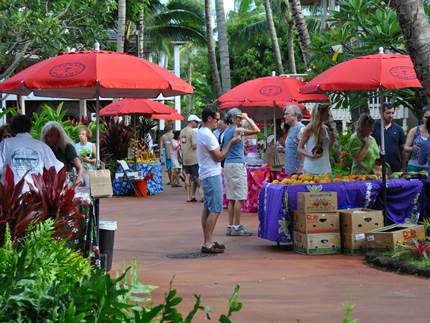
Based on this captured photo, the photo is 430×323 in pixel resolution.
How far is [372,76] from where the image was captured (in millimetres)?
10430

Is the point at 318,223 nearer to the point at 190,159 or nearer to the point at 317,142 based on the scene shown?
the point at 317,142

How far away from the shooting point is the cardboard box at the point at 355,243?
33.4 ft

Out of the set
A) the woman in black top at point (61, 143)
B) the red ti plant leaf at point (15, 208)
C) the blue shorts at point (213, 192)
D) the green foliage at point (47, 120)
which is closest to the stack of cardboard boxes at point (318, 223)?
the blue shorts at point (213, 192)

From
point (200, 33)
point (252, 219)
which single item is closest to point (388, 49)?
point (252, 219)

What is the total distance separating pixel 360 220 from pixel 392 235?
529 millimetres

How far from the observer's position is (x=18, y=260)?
4.04 meters

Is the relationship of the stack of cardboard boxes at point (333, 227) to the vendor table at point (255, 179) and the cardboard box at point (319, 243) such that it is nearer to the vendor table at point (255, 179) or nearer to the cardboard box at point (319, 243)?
the cardboard box at point (319, 243)

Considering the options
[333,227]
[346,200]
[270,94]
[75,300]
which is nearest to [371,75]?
[346,200]

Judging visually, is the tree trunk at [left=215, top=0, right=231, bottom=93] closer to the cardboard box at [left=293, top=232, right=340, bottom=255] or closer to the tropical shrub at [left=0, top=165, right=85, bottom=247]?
the cardboard box at [left=293, top=232, right=340, bottom=255]

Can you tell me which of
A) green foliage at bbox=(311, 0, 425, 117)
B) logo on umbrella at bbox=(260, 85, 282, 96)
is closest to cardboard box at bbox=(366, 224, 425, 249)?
green foliage at bbox=(311, 0, 425, 117)

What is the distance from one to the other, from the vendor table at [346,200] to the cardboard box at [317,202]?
0.53 ft

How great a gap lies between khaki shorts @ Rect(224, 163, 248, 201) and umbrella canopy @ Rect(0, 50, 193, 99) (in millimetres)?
2818

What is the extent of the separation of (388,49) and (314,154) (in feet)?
15.0

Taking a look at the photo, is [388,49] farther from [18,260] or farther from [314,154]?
[18,260]
